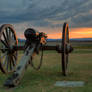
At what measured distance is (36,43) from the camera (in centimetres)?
727

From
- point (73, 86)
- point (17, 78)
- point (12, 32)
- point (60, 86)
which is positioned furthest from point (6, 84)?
point (12, 32)

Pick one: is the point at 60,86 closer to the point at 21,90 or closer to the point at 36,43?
the point at 21,90

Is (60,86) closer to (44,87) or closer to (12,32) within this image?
(44,87)

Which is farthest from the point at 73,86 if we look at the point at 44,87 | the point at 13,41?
the point at 13,41

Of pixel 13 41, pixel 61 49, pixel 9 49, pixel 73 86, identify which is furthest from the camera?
pixel 13 41

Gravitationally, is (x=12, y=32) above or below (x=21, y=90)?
above

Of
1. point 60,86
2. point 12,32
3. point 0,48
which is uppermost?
point 12,32

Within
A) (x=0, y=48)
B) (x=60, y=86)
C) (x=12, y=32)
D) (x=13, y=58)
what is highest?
(x=12, y=32)

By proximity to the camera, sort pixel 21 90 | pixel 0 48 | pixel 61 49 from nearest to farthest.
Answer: pixel 21 90 → pixel 61 49 → pixel 0 48

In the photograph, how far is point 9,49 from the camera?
7.80 meters

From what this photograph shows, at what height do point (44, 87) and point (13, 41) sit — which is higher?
point (13, 41)

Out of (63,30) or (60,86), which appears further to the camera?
(63,30)

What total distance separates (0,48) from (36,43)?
146cm

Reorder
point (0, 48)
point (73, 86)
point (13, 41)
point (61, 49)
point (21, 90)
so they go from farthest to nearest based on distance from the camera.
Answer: point (13, 41)
point (0, 48)
point (61, 49)
point (73, 86)
point (21, 90)
